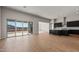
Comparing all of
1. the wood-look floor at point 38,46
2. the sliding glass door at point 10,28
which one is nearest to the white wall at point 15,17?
the sliding glass door at point 10,28

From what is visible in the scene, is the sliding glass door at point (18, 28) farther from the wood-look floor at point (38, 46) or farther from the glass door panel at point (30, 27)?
the wood-look floor at point (38, 46)

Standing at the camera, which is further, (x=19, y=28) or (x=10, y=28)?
(x=19, y=28)

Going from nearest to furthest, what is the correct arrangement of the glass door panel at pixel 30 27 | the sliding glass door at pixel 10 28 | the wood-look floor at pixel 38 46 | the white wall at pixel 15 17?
the wood-look floor at pixel 38 46 < the white wall at pixel 15 17 < the sliding glass door at pixel 10 28 < the glass door panel at pixel 30 27

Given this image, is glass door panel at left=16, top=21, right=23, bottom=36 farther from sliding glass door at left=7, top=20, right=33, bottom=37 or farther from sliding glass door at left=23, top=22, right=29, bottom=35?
sliding glass door at left=23, top=22, right=29, bottom=35

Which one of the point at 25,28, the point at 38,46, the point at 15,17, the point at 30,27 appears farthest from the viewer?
the point at 30,27

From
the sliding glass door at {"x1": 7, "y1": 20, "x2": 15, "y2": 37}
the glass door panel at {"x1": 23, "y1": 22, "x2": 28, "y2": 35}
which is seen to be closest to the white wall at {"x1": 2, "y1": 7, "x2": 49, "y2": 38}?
the sliding glass door at {"x1": 7, "y1": 20, "x2": 15, "y2": 37}

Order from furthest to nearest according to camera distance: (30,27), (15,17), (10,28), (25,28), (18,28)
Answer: (30,27)
(25,28)
(18,28)
(15,17)
(10,28)

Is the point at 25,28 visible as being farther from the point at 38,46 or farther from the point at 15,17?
the point at 38,46

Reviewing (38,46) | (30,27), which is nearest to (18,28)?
(30,27)

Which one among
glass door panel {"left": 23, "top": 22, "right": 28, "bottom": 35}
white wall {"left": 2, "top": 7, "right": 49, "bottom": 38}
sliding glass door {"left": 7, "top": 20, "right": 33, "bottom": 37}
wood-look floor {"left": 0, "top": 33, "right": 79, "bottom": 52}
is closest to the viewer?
wood-look floor {"left": 0, "top": 33, "right": 79, "bottom": 52}

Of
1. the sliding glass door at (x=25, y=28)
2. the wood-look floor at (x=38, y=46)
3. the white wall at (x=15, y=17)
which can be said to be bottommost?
the wood-look floor at (x=38, y=46)

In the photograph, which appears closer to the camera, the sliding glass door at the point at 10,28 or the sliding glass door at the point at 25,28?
the sliding glass door at the point at 10,28
